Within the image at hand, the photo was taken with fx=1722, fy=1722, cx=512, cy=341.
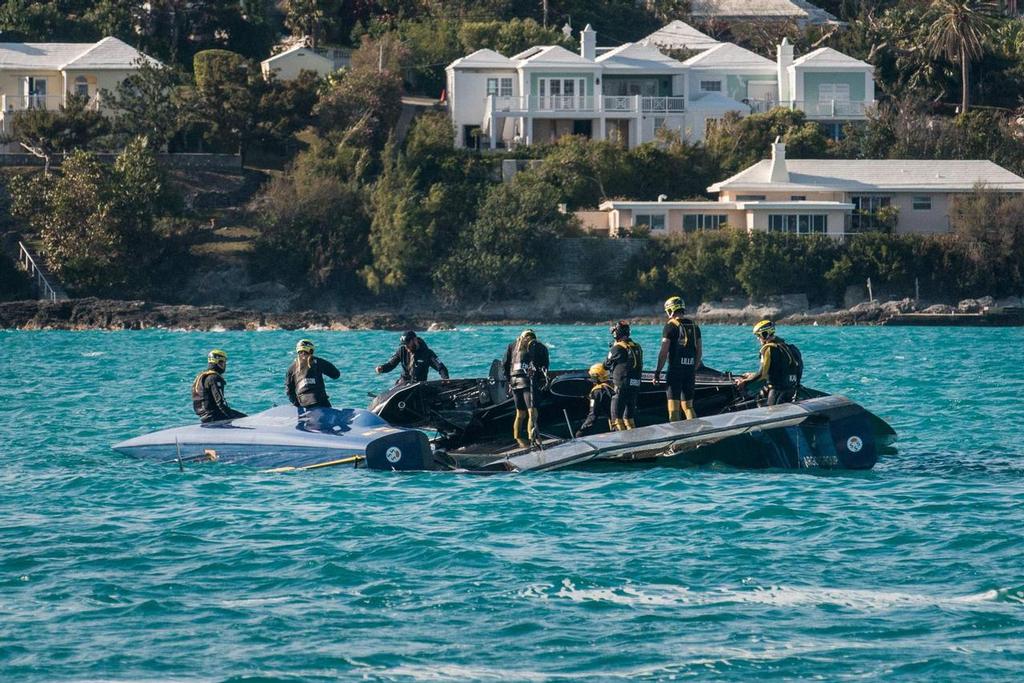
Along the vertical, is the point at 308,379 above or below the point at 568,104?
below

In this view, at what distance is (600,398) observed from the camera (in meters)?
22.9

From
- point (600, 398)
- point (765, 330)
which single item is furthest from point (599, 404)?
point (765, 330)

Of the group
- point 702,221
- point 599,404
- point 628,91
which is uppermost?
point 628,91

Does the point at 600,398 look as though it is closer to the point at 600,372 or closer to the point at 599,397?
the point at 599,397

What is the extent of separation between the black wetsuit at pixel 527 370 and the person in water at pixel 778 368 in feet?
9.32

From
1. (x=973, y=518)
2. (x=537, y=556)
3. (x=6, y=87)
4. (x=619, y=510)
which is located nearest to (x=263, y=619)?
(x=537, y=556)

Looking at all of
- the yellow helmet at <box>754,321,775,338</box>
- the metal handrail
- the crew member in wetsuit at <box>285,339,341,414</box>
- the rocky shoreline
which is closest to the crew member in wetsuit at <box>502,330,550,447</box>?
the crew member in wetsuit at <box>285,339,341,414</box>

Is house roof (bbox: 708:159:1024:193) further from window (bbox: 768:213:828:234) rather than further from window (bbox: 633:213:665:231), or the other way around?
window (bbox: 633:213:665:231)

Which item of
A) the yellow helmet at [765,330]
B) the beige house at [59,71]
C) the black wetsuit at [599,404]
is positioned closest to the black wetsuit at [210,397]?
the black wetsuit at [599,404]

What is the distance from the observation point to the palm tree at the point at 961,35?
88562mm

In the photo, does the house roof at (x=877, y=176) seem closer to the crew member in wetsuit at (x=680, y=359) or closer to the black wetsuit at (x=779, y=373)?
the crew member in wetsuit at (x=680, y=359)

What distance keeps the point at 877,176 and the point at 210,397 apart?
59.4 m

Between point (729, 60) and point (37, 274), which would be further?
point (729, 60)

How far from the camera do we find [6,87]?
8544 cm
